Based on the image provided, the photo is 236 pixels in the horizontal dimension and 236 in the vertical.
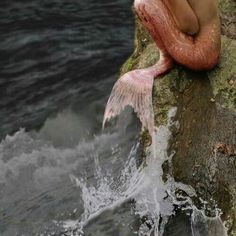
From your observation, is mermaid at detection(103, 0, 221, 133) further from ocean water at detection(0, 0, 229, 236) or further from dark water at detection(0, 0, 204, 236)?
dark water at detection(0, 0, 204, 236)

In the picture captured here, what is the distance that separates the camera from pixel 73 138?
276 inches

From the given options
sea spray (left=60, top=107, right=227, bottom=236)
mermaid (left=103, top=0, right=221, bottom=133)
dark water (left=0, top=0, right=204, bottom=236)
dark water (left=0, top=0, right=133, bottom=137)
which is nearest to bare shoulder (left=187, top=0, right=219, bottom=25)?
mermaid (left=103, top=0, right=221, bottom=133)

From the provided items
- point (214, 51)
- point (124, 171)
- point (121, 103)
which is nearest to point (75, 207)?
point (124, 171)

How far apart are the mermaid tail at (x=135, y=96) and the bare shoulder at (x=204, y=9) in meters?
0.64

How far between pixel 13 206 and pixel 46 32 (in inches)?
159

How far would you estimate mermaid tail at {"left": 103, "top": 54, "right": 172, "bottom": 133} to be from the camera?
502 centimetres

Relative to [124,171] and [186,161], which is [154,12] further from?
[124,171]

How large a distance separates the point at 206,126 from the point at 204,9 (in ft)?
3.06

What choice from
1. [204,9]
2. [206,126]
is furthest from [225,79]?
[204,9]

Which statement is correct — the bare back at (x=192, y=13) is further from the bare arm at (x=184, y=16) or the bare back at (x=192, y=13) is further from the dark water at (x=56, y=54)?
the dark water at (x=56, y=54)

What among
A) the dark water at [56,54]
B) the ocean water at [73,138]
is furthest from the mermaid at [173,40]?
the dark water at [56,54]

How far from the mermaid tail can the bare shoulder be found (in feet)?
2.09

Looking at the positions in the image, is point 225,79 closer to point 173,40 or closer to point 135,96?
point 173,40

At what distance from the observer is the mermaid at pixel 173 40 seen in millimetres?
5047
